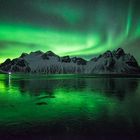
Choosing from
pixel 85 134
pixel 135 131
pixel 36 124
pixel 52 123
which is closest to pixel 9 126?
pixel 36 124

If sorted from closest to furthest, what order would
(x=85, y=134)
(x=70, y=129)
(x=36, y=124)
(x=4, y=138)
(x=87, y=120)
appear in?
1. (x=4, y=138)
2. (x=85, y=134)
3. (x=70, y=129)
4. (x=36, y=124)
5. (x=87, y=120)

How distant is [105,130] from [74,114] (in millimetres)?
5496

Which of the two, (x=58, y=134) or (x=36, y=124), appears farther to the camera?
(x=36, y=124)

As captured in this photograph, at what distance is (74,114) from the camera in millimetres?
20219

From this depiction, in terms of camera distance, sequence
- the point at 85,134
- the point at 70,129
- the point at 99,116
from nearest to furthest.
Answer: the point at 85,134 → the point at 70,129 → the point at 99,116

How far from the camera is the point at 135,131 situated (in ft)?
47.9

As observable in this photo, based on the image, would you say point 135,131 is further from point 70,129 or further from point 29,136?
point 29,136

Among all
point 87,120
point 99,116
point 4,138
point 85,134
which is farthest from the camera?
point 99,116

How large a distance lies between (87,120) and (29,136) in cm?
527

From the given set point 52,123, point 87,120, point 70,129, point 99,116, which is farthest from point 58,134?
point 99,116

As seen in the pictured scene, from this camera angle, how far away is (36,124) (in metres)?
16.5

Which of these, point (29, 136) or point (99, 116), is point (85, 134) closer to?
point (29, 136)

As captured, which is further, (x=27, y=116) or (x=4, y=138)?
(x=27, y=116)

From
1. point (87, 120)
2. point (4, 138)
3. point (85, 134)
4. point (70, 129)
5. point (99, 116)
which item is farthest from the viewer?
point (99, 116)
